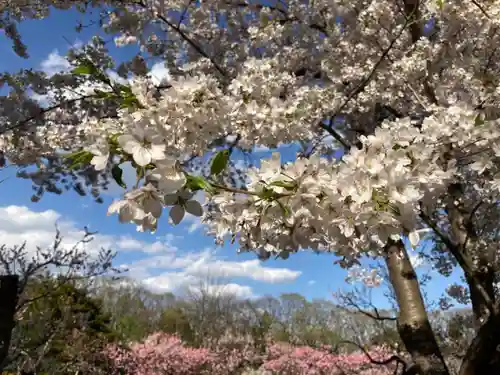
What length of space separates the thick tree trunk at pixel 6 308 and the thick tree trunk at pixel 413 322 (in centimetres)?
316

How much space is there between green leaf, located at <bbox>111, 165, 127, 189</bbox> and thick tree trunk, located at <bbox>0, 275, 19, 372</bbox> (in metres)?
3.45

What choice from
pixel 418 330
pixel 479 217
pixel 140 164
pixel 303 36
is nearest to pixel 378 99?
pixel 303 36

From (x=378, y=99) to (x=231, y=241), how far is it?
3066 mm

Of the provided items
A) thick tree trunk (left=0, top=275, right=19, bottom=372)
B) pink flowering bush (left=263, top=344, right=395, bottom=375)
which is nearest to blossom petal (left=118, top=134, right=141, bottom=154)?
thick tree trunk (left=0, top=275, right=19, bottom=372)

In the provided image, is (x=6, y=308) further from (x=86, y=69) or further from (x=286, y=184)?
(x=286, y=184)

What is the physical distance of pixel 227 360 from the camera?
1133 centimetres

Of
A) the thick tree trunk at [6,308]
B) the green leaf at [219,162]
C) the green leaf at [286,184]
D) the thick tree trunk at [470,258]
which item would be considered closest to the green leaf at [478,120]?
the green leaf at [286,184]

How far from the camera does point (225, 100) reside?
1.56 m

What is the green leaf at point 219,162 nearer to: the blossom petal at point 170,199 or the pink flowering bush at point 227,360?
the blossom petal at point 170,199

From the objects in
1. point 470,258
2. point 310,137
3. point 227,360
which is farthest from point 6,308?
point 227,360

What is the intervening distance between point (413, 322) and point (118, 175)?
3862mm

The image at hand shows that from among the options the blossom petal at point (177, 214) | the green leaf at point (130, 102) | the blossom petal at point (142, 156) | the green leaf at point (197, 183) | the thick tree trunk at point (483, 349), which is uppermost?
the green leaf at point (130, 102)

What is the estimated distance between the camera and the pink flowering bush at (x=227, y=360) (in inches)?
367

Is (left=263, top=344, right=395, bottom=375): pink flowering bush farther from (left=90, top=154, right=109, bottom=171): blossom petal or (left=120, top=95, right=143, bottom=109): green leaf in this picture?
(left=90, top=154, right=109, bottom=171): blossom petal
